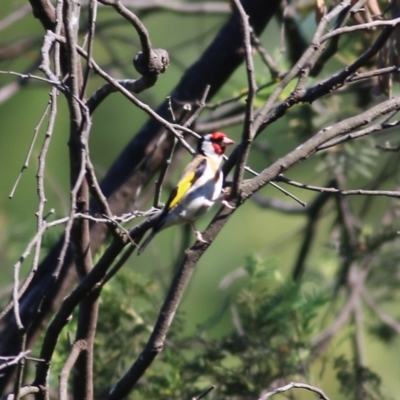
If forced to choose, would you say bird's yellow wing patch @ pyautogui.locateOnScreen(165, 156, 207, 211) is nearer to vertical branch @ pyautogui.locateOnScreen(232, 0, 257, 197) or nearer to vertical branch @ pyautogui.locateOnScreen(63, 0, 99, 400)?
vertical branch @ pyautogui.locateOnScreen(63, 0, 99, 400)

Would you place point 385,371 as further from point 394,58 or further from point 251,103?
point 251,103

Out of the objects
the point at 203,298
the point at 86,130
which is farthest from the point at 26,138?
the point at 86,130

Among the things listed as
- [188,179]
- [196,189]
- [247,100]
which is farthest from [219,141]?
[247,100]

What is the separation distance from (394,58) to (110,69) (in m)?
2.70

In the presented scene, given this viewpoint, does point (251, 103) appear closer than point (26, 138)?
Yes

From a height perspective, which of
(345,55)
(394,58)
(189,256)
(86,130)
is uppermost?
(345,55)

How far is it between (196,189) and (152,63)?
0.64 meters

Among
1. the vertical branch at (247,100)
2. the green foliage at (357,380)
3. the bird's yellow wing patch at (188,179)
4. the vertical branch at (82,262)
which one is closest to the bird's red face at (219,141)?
the bird's yellow wing patch at (188,179)

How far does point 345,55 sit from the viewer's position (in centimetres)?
388

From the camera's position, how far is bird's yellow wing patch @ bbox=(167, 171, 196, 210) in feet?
8.68

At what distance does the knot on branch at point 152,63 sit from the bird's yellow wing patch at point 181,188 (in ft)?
2.02

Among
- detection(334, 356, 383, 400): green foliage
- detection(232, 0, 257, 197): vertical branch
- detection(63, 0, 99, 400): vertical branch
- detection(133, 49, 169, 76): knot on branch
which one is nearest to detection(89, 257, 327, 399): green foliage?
detection(334, 356, 383, 400): green foliage

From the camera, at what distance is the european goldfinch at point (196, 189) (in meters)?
2.52

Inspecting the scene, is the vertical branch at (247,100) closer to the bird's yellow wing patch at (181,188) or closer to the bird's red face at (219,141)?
the bird's yellow wing patch at (181,188)
